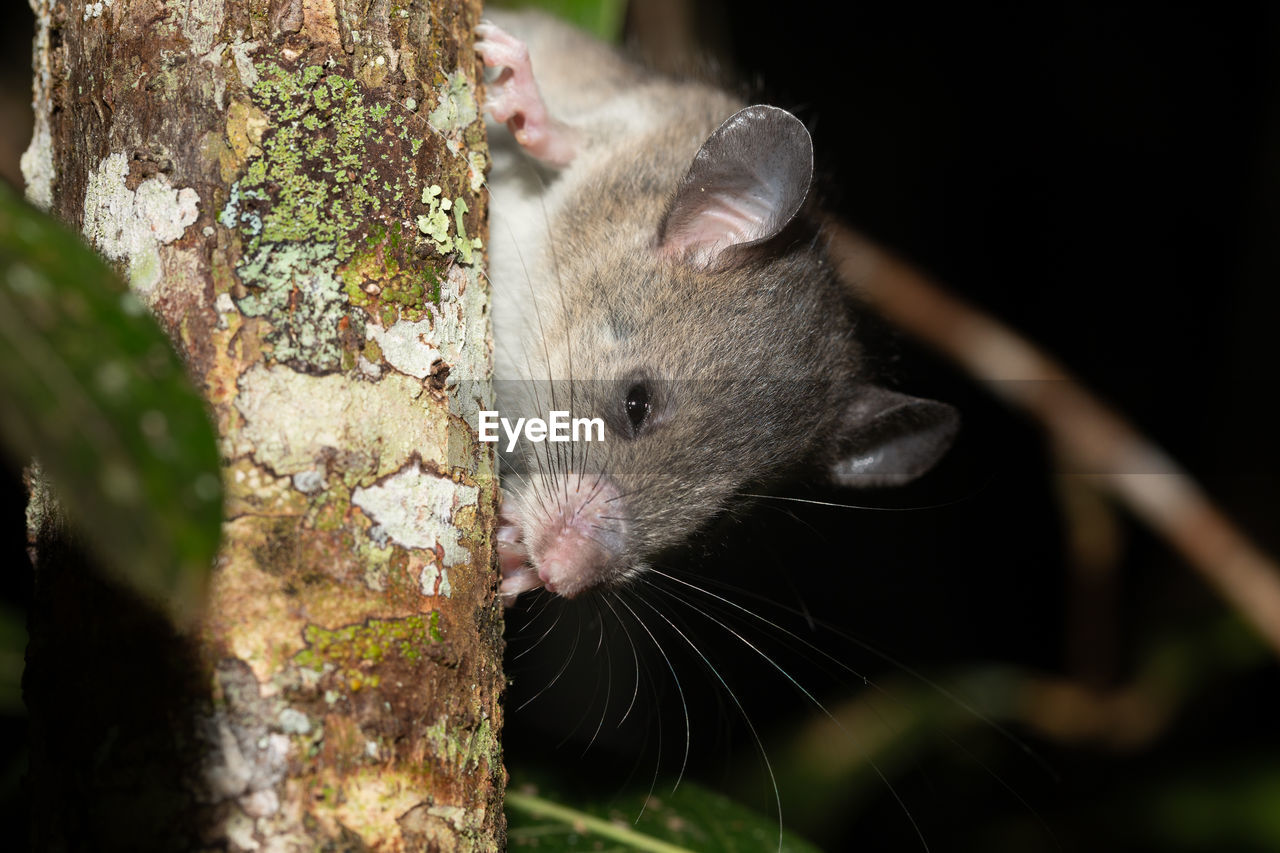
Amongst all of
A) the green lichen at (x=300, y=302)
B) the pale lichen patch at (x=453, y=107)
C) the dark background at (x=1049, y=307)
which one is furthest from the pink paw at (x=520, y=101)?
the dark background at (x=1049, y=307)

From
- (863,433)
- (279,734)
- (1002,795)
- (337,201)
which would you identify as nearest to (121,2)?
(337,201)

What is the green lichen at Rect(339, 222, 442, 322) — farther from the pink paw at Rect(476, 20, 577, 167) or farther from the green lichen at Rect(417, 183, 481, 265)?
the pink paw at Rect(476, 20, 577, 167)

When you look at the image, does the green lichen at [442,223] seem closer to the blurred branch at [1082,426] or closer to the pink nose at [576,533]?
the pink nose at [576,533]

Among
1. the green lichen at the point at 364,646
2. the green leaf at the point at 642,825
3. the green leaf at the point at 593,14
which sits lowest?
the green leaf at the point at 642,825

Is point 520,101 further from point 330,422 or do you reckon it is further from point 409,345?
point 330,422

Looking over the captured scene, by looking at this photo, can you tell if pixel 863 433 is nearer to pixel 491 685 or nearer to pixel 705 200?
pixel 705 200

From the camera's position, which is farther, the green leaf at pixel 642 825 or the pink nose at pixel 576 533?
the green leaf at pixel 642 825
